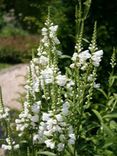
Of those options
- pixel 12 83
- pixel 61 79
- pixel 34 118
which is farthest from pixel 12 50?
pixel 61 79

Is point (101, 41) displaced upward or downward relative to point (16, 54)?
upward

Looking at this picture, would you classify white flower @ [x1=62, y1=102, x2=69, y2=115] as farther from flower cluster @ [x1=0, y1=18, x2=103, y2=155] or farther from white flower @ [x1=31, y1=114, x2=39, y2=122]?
white flower @ [x1=31, y1=114, x2=39, y2=122]

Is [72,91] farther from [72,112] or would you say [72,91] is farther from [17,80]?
[17,80]

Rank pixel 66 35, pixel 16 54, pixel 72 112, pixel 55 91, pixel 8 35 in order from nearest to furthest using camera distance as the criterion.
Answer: pixel 55 91 → pixel 72 112 → pixel 66 35 → pixel 16 54 → pixel 8 35

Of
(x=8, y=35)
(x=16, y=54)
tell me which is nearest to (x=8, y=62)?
(x=16, y=54)

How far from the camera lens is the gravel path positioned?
11.2 m

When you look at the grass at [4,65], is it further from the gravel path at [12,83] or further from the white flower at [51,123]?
the white flower at [51,123]

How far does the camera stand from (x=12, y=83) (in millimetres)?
12242

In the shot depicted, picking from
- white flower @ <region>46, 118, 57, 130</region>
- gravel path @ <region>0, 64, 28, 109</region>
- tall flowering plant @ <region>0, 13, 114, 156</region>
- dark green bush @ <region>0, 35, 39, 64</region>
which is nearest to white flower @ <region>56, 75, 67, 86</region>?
tall flowering plant @ <region>0, 13, 114, 156</region>

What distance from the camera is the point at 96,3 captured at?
6.43 meters

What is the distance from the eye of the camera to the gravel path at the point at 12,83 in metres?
11.2

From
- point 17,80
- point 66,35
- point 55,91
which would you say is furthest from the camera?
point 17,80

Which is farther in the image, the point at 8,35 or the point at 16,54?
the point at 8,35

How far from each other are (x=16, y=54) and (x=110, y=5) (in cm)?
904
